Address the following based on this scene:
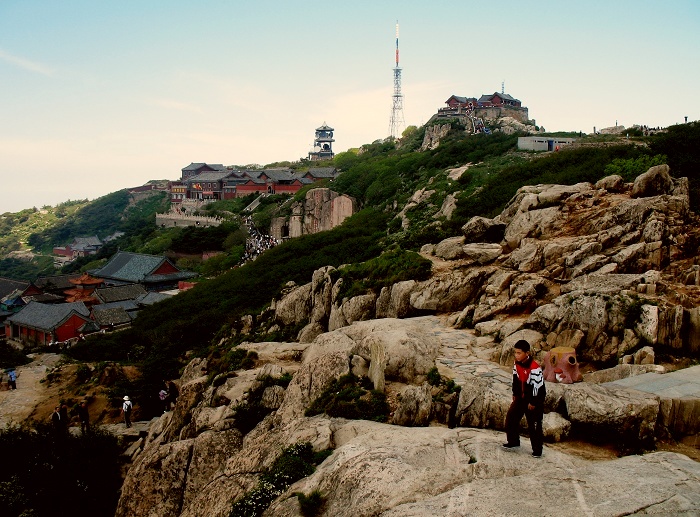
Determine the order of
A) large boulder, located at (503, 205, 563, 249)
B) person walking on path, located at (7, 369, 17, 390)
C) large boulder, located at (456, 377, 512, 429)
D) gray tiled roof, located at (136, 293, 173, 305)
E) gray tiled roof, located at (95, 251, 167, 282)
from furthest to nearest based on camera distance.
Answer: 1. gray tiled roof, located at (95, 251, 167, 282)
2. gray tiled roof, located at (136, 293, 173, 305)
3. person walking on path, located at (7, 369, 17, 390)
4. large boulder, located at (503, 205, 563, 249)
5. large boulder, located at (456, 377, 512, 429)

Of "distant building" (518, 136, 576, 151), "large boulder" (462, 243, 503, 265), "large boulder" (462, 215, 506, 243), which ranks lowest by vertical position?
"large boulder" (462, 243, 503, 265)

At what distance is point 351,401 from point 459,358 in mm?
2957

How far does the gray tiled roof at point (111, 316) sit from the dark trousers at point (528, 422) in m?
36.5

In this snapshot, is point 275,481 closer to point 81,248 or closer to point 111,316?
point 111,316

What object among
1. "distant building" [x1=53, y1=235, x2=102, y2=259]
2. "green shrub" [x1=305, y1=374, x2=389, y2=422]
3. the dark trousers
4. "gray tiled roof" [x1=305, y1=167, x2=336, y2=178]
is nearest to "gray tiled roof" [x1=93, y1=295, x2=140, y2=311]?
"gray tiled roof" [x1=305, y1=167, x2=336, y2=178]

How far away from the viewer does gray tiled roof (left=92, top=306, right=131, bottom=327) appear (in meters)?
39.3

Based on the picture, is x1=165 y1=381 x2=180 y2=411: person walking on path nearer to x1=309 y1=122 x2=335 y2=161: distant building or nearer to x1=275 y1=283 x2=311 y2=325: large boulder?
x1=275 y1=283 x2=311 y2=325: large boulder

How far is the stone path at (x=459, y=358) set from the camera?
1138cm

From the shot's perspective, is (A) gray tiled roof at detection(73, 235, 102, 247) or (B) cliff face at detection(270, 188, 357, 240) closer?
(B) cliff face at detection(270, 188, 357, 240)

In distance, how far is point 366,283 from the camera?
18453mm

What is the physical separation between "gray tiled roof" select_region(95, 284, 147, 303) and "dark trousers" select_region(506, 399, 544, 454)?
41154 mm

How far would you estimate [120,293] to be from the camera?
45.1 meters

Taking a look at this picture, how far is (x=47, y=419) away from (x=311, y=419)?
16.9 meters

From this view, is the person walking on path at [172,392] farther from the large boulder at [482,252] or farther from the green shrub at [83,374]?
the large boulder at [482,252]
